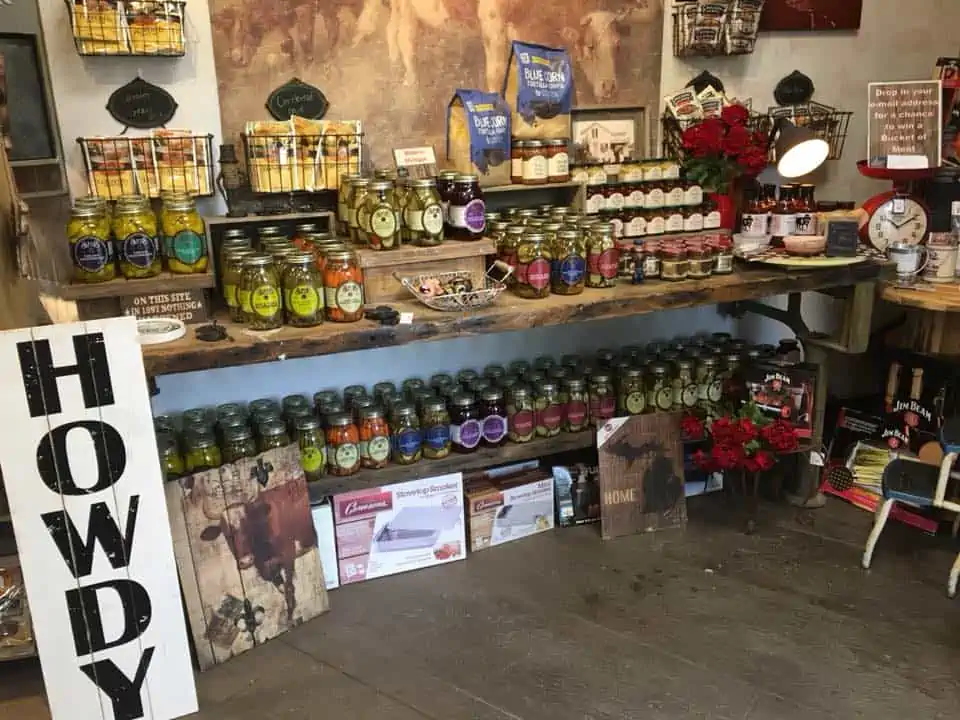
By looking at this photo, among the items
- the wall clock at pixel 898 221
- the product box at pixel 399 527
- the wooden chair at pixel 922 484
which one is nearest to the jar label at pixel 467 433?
the product box at pixel 399 527

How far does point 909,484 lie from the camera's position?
254cm

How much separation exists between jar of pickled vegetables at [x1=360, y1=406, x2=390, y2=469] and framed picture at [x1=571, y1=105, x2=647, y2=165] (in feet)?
3.72

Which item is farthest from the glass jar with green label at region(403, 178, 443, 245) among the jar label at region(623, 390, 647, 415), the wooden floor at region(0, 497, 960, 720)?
the wooden floor at region(0, 497, 960, 720)

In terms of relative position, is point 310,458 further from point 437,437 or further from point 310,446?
point 437,437

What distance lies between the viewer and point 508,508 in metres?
2.80

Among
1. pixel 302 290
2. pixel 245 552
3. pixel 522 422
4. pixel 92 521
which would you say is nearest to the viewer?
pixel 92 521

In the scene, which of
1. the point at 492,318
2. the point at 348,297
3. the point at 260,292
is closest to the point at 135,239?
the point at 260,292

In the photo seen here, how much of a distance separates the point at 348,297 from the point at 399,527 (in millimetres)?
797

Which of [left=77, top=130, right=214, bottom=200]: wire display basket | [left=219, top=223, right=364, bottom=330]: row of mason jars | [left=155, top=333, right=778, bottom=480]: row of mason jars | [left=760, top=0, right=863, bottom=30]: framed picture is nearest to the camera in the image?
[left=219, top=223, right=364, bottom=330]: row of mason jars

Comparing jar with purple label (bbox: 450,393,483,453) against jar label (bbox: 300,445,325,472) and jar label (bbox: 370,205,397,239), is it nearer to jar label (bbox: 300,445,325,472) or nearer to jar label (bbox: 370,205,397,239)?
jar label (bbox: 300,445,325,472)

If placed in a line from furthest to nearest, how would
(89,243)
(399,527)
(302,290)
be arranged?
(399,527)
(302,290)
(89,243)

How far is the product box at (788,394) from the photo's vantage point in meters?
2.85

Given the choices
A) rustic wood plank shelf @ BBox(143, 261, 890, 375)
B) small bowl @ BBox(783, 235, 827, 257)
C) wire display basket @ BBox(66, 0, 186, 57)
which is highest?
wire display basket @ BBox(66, 0, 186, 57)

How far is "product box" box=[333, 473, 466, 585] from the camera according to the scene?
258 centimetres
